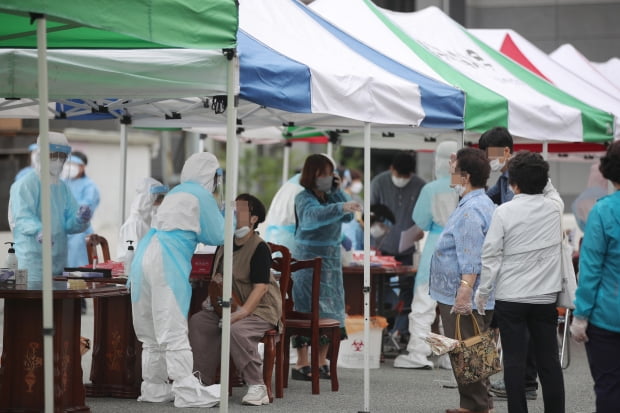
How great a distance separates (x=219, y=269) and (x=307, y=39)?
6.14 feet

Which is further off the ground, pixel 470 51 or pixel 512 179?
pixel 470 51

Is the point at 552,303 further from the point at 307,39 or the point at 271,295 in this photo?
the point at 307,39

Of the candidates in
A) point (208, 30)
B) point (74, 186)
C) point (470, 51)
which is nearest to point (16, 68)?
point (208, 30)

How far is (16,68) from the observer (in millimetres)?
7355

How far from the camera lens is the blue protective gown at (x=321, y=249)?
9.39m

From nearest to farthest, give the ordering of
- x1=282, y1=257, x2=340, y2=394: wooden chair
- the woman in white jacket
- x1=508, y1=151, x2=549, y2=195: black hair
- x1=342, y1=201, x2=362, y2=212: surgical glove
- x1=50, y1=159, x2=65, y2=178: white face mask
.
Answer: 1. the woman in white jacket
2. x1=508, y1=151, x2=549, y2=195: black hair
3. x1=282, y1=257, x2=340, y2=394: wooden chair
4. x1=50, y1=159, x2=65, y2=178: white face mask
5. x1=342, y1=201, x2=362, y2=212: surgical glove

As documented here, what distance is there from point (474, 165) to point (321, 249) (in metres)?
2.36

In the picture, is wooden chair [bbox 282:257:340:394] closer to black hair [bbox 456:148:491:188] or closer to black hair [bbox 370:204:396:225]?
black hair [bbox 456:148:491:188]

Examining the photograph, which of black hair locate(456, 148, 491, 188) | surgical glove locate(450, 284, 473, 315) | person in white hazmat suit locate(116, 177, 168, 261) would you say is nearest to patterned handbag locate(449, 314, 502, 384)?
surgical glove locate(450, 284, 473, 315)

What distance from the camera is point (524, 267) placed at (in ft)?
22.1

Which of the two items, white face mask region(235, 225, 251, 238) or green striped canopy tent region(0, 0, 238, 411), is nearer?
green striped canopy tent region(0, 0, 238, 411)

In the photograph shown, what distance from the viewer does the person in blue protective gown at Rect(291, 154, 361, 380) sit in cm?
938

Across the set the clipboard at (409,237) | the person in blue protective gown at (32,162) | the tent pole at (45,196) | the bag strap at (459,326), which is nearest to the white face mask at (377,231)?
the clipboard at (409,237)

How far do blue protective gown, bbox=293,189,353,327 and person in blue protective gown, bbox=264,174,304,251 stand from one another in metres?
1.35
